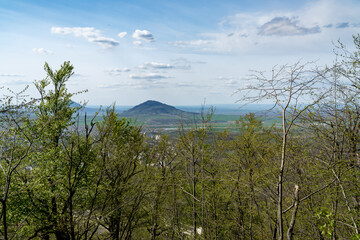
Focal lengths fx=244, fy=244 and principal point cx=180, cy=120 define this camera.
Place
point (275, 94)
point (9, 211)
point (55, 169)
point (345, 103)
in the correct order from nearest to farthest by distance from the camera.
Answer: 1. point (275, 94)
2. point (345, 103)
3. point (9, 211)
4. point (55, 169)

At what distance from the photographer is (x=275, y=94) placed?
4883 millimetres

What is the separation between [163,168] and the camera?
17625mm

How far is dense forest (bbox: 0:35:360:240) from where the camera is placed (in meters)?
5.98

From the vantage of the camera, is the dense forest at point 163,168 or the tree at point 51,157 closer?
the dense forest at point 163,168

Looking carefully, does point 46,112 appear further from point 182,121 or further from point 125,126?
point 182,121

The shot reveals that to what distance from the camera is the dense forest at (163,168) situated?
19.6ft

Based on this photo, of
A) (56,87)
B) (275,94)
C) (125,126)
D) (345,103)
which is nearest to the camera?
(275,94)

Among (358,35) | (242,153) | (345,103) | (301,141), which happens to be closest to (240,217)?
(242,153)

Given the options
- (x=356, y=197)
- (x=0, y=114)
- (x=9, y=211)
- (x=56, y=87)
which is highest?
(x=56, y=87)

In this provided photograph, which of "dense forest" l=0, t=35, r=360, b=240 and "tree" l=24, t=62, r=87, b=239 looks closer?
"dense forest" l=0, t=35, r=360, b=240

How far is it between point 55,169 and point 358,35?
15188mm

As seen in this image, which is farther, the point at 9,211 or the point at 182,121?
→ the point at 182,121

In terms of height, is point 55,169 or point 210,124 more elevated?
point 210,124

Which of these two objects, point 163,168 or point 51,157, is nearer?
point 51,157
